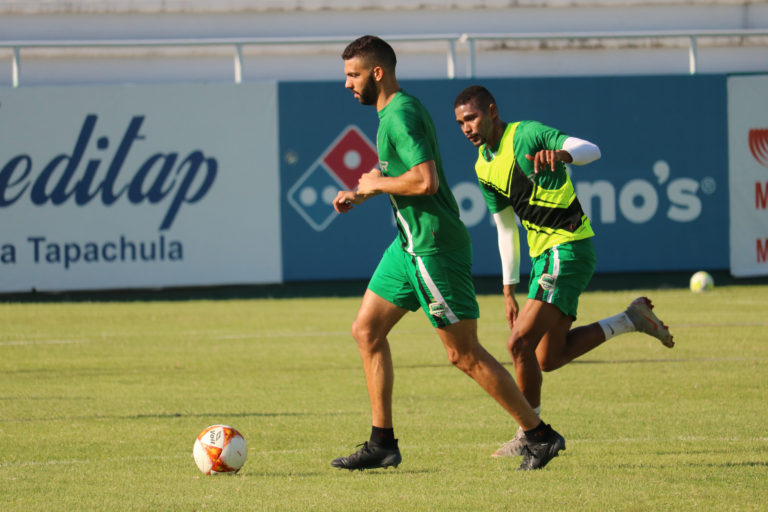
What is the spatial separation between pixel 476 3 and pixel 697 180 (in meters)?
14.9

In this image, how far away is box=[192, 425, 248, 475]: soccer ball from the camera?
646 centimetres

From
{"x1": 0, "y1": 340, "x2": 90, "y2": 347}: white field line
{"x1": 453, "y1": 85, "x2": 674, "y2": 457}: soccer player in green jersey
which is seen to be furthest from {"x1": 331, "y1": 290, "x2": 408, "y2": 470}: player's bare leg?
{"x1": 0, "y1": 340, "x2": 90, "y2": 347}: white field line

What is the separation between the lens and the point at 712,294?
18078 millimetres

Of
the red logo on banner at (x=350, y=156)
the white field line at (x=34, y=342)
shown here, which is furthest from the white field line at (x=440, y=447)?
the red logo on banner at (x=350, y=156)

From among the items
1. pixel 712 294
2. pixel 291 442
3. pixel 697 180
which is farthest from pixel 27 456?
pixel 697 180

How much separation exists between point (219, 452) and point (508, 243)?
92.5 inches

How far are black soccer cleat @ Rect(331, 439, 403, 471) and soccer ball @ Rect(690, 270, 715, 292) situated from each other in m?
12.9

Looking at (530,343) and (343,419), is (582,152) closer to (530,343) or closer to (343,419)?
(530,343)

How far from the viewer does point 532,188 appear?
7438 millimetres

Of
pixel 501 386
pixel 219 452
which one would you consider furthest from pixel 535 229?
pixel 219 452

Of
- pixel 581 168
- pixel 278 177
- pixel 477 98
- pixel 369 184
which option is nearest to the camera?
pixel 369 184

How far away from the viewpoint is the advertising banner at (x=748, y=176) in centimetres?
1983

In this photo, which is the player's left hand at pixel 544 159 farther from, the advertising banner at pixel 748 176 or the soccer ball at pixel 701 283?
the advertising banner at pixel 748 176

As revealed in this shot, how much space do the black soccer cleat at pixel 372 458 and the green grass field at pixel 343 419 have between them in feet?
0.19
